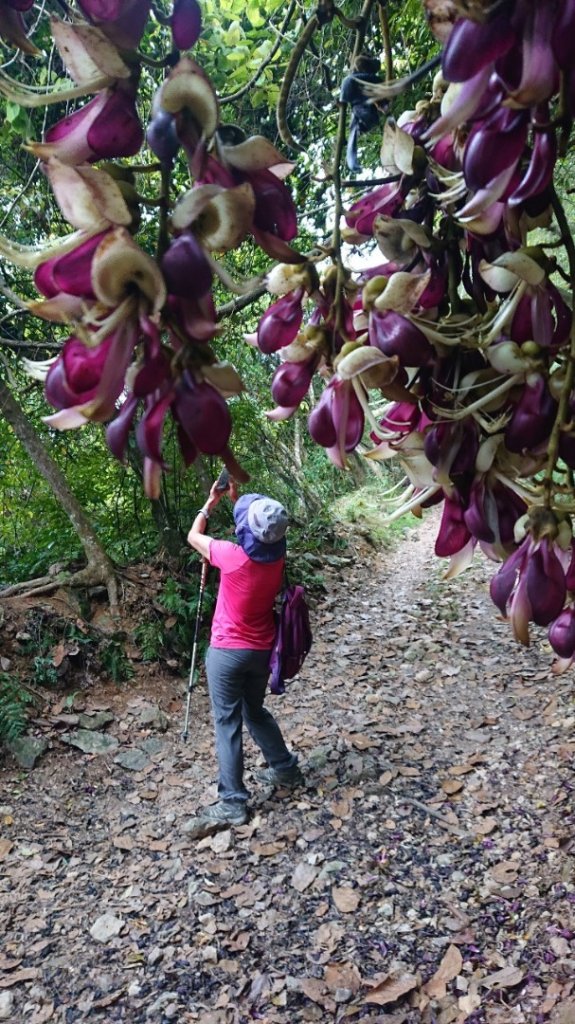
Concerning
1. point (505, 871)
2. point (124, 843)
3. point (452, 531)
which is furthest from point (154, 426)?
point (124, 843)

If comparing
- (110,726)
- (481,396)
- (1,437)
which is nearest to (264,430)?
(1,437)

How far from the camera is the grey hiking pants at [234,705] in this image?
131 inches

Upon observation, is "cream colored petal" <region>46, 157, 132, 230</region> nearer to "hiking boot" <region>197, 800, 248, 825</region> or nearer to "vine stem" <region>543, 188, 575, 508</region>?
"vine stem" <region>543, 188, 575, 508</region>

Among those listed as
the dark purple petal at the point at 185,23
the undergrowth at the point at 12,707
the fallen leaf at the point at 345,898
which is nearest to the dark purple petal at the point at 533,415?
the dark purple petal at the point at 185,23

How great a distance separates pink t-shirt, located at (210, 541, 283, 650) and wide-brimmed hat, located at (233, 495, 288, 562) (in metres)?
0.05

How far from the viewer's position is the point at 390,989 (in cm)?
231

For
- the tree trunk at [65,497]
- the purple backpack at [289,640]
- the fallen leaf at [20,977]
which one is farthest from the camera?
the tree trunk at [65,497]

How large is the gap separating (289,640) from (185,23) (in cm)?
315

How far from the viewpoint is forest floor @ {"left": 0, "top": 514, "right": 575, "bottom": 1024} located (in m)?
2.35

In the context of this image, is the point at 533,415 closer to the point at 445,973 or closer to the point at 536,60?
the point at 536,60

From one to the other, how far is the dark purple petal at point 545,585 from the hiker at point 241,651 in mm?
2544

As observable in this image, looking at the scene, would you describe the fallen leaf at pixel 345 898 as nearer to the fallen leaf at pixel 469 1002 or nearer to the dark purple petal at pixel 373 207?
the fallen leaf at pixel 469 1002

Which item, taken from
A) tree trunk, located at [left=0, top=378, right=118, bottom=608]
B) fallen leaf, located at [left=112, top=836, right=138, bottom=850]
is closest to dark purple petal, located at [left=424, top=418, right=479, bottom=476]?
fallen leaf, located at [left=112, top=836, right=138, bottom=850]

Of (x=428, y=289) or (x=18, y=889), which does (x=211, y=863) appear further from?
(x=428, y=289)
